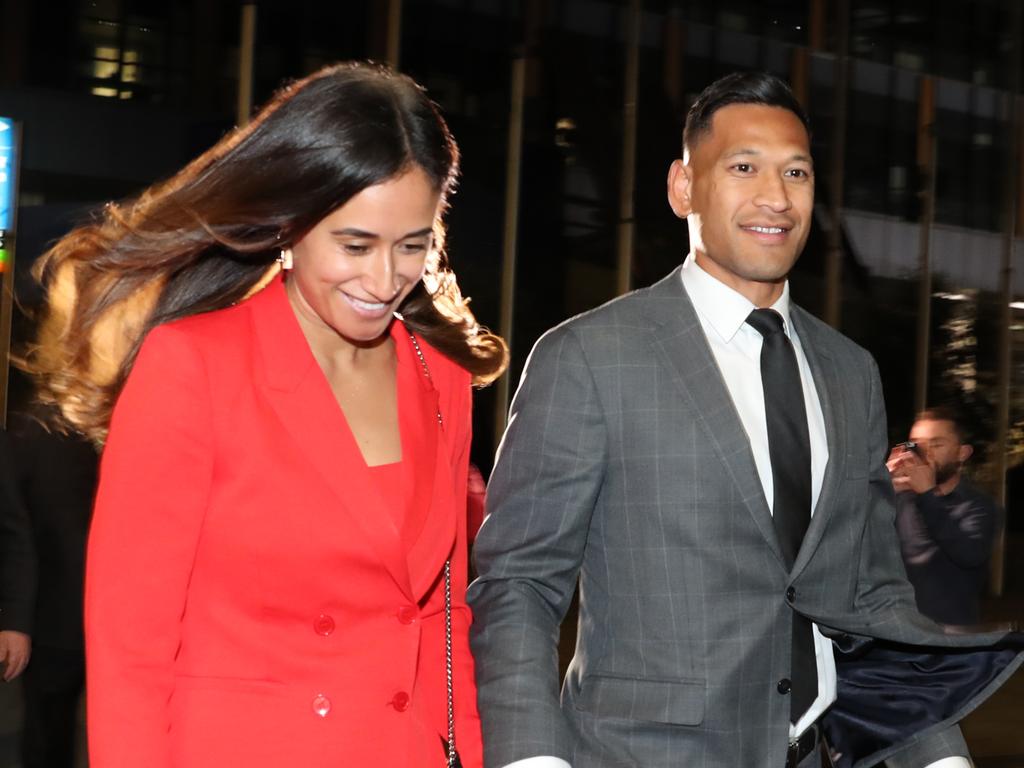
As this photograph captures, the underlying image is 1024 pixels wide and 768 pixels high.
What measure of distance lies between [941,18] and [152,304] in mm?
16779

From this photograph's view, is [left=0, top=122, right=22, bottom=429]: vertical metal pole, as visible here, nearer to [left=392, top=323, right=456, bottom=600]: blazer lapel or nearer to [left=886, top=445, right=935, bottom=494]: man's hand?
[left=886, top=445, right=935, bottom=494]: man's hand

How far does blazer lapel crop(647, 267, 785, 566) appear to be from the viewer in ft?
8.46

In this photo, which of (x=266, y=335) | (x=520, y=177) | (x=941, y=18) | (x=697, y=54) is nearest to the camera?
(x=266, y=335)

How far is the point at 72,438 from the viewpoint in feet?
17.4

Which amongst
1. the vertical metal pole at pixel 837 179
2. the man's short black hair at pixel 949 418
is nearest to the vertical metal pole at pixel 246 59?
the man's short black hair at pixel 949 418

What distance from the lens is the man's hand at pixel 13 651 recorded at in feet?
16.8

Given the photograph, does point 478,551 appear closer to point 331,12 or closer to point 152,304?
point 152,304

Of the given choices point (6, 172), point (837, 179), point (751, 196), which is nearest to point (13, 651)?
point (751, 196)

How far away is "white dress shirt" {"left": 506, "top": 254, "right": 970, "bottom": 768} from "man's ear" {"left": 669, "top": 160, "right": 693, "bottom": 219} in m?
0.11

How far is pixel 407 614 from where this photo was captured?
2.41 metres

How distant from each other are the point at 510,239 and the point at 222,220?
11.0 m

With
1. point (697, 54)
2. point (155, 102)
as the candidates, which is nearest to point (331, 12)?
point (155, 102)

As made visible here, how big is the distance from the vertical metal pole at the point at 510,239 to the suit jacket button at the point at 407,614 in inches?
424

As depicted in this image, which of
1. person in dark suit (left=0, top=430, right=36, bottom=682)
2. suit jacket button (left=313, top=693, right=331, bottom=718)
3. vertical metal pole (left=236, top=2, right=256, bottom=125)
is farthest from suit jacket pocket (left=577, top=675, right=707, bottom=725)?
vertical metal pole (left=236, top=2, right=256, bottom=125)
